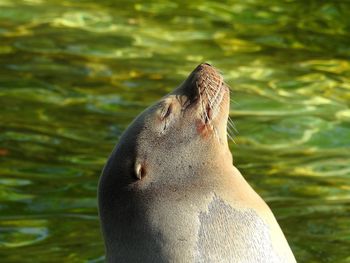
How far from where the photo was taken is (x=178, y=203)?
502 cm

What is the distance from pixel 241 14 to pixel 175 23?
759 millimetres

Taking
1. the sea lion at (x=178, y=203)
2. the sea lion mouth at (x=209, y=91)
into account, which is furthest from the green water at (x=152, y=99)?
the sea lion at (x=178, y=203)

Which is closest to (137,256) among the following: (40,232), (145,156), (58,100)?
(145,156)

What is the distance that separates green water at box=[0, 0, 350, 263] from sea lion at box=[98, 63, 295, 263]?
1.79m

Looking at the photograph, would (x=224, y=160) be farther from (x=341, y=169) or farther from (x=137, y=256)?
(x=341, y=169)

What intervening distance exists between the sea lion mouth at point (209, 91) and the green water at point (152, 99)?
1667 mm

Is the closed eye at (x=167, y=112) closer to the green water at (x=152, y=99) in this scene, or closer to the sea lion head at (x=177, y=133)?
the sea lion head at (x=177, y=133)

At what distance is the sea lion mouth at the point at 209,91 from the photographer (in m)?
5.52

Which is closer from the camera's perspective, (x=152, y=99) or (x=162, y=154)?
(x=162, y=154)

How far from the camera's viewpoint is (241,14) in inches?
492

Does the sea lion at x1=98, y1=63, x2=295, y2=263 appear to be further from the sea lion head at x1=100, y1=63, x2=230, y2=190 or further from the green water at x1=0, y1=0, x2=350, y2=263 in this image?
the green water at x1=0, y1=0, x2=350, y2=263

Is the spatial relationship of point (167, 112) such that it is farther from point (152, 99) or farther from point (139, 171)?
point (152, 99)

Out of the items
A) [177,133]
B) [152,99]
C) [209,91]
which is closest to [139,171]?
[177,133]

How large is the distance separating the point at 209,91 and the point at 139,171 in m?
0.69
